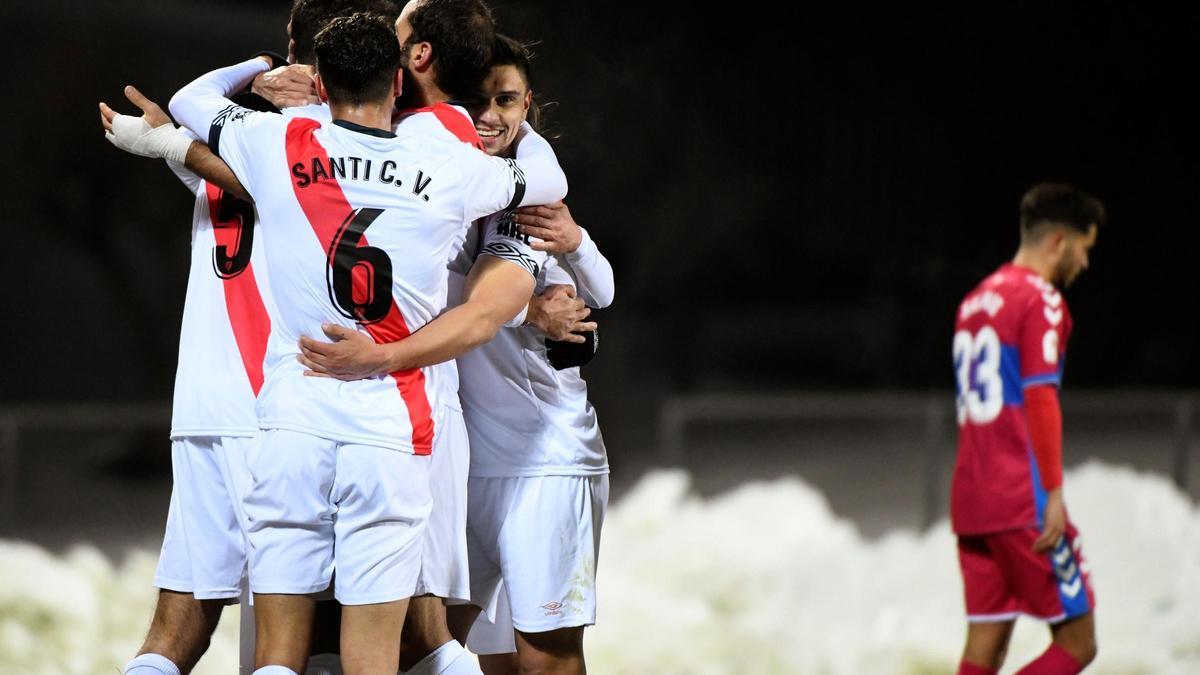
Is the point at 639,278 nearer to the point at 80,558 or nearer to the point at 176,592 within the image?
the point at 80,558

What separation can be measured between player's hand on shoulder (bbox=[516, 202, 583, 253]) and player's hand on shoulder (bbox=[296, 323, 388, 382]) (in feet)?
1.32

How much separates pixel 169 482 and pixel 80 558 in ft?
1.72

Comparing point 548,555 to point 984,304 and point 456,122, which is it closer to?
point 456,122

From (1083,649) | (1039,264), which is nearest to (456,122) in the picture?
(1039,264)

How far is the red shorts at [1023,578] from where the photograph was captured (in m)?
3.30

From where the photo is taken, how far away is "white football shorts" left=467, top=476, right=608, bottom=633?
7.56ft

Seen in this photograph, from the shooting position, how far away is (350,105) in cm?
193

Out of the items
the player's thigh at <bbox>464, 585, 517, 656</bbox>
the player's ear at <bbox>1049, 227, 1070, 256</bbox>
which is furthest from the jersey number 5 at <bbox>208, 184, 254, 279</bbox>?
the player's ear at <bbox>1049, 227, 1070, 256</bbox>

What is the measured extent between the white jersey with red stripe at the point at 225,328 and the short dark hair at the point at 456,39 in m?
0.40

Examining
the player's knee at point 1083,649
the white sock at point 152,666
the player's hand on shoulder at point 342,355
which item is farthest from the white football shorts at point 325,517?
the player's knee at point 1083,649

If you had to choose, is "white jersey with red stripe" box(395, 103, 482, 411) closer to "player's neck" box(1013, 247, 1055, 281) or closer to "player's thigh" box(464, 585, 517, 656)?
"player's thigh" box(464, 585, 517, 656)

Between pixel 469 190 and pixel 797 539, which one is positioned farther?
pixel 797 539

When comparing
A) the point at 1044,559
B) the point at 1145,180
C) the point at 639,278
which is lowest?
the point at 1044,559

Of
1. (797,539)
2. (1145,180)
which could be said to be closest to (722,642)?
(797,539)
